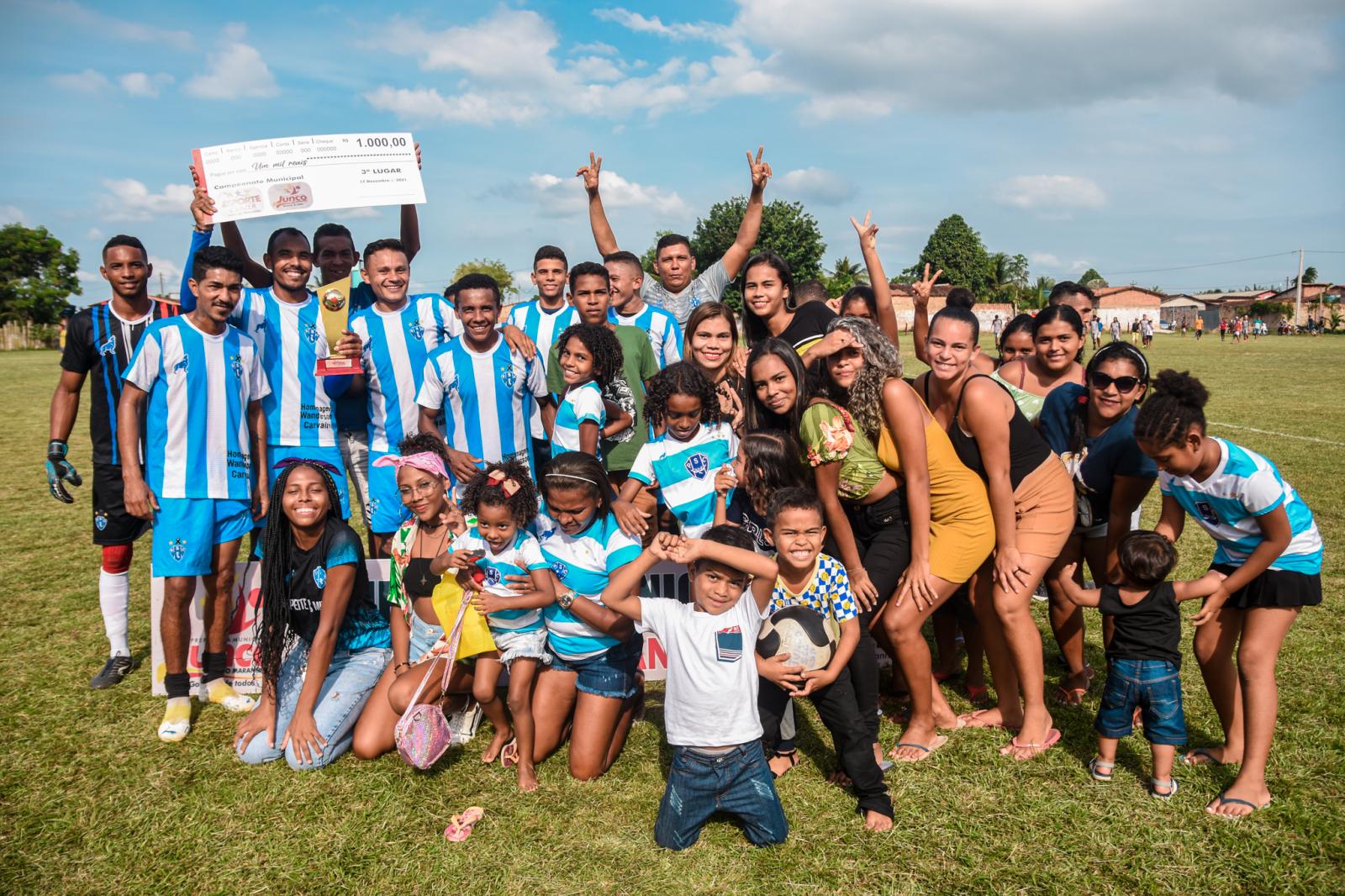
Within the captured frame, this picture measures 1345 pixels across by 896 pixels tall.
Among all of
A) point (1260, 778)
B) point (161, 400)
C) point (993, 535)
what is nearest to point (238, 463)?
point (161, 400)

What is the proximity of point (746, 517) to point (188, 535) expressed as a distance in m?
3.23

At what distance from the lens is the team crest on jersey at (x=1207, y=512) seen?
349 centimetres

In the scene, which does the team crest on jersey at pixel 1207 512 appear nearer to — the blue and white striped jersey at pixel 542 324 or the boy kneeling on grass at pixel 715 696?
the boy kneeling on grass at pixel 715 696

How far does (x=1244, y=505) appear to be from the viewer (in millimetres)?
3348

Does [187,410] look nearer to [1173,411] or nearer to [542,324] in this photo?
[542,324]

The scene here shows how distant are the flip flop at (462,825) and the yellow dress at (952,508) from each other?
2464 mm

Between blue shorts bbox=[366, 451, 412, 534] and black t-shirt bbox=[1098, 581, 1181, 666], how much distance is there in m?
4.24

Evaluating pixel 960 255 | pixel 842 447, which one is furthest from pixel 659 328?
pixel 960 255

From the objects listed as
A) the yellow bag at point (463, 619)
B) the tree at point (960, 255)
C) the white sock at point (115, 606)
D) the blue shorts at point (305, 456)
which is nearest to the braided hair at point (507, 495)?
the yellow bag at point (463, 619)

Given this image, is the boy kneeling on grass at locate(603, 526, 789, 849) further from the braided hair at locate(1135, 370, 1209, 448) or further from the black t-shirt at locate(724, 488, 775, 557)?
the braided hair at locate(1135, 370, 1209, 448)

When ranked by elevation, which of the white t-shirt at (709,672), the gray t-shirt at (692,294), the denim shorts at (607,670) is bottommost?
the denim shorts at (607,670)

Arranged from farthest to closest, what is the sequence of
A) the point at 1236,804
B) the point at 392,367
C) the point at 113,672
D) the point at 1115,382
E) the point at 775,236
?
the point at 775,236 < the point at 392,367 < the point at 113,672 < the point at 1115,382 < the point at 1236,804

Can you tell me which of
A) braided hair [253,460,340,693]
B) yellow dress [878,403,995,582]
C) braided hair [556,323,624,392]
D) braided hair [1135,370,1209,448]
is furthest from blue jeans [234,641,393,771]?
braided hair [1135,370,1209,448]

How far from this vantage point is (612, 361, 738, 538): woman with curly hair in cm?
417
